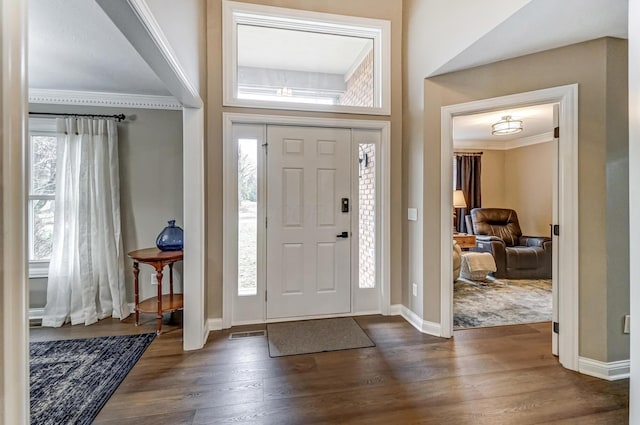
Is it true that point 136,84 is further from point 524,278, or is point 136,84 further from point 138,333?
point 524,278

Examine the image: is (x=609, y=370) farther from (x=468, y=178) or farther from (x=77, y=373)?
(x=468, y=178)

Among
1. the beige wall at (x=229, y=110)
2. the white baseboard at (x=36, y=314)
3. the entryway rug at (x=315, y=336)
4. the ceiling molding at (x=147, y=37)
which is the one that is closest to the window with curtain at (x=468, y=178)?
the beige wall at (x=229, y=110)

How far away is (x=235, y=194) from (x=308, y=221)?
78cm

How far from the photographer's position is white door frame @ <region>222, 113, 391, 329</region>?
294cm

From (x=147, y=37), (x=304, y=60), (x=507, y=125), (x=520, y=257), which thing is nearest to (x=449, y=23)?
(x=304, y=60)

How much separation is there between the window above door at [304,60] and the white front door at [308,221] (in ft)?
1.23

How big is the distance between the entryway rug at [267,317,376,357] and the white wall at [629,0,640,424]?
1.64 m

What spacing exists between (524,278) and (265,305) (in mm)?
4148

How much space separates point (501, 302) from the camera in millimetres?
3746

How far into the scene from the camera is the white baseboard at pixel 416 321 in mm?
2826

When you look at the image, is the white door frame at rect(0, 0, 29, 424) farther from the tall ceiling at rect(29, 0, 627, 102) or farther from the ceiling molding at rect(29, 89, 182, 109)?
the ceiling molding at rect(29, 89, 182, 109)

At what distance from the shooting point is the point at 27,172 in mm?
719

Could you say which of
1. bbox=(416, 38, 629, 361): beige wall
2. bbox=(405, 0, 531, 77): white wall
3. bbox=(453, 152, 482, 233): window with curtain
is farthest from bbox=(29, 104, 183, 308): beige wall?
bbox=(453, 152, 482, 233): window with curtain

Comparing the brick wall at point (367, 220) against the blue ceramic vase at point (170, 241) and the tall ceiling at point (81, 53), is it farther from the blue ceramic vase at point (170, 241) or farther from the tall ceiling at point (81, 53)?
the tall ceiling at point (81, 53)
